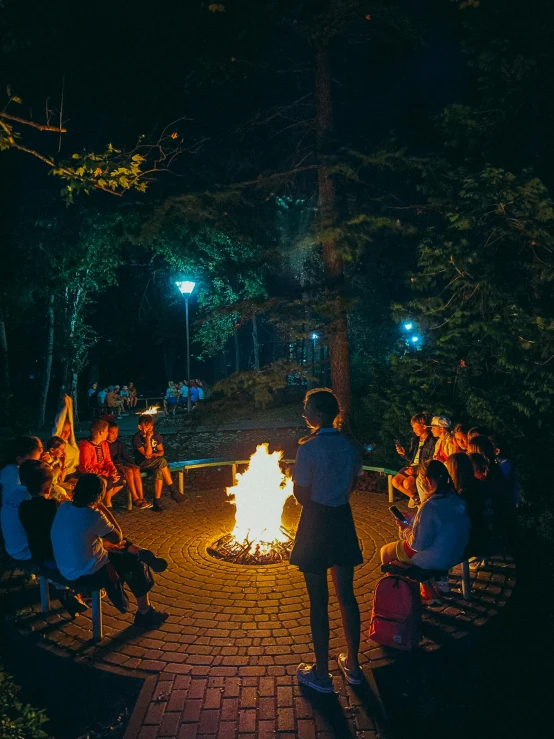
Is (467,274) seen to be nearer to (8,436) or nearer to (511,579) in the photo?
(511,579)

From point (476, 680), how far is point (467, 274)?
7.14m

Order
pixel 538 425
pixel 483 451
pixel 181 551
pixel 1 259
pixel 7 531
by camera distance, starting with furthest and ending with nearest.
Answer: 1. pixel 1 259
2. pixel 538 425
3. pixel 181 551
4. pixel 483 451
5. pixel 7 531

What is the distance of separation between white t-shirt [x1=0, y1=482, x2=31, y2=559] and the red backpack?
3.28 meters

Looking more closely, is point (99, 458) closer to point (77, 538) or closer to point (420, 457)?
point (77, 538)

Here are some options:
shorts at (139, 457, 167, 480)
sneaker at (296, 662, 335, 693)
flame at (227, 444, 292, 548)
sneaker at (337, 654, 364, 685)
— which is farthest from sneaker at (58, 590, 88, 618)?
shorts at (139, 457, 167, 480)

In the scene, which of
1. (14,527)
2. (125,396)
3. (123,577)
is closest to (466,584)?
(123,577)

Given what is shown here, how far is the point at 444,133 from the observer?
10414 mm

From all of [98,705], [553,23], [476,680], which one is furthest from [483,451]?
[553,23]

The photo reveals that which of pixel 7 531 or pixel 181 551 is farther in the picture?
pixel 181 551

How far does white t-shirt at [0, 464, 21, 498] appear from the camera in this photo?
225 inches

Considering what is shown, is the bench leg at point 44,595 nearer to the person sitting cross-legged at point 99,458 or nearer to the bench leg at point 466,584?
the person sitting cross-legged at point 99,458

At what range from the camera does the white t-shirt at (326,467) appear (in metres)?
3.78

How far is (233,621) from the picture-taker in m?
5.07

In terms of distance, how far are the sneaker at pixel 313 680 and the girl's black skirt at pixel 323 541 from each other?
823mm
